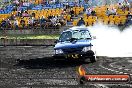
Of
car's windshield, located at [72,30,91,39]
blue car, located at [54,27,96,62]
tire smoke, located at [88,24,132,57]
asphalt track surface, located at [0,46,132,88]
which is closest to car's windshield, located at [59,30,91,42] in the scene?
car's windshield, located at [72,30,91,39]

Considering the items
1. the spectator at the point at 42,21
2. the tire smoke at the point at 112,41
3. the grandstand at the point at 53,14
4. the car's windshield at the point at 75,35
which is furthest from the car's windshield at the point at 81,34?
the spectator at the point at 42,21

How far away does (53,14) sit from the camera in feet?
126

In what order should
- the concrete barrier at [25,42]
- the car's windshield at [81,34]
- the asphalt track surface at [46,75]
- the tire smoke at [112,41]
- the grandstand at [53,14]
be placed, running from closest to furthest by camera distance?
the asphalt track surface at [46,75], the car's windshield at [81,34], the tire smoke at [112,41], the concrete barrier at [25,42], the grandstand at [53,14]

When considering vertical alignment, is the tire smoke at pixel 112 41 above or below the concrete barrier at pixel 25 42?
above

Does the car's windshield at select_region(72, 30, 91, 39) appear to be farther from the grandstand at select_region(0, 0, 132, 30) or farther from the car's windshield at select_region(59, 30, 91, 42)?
the grandstand at select_region(0, 0, 132, 30)

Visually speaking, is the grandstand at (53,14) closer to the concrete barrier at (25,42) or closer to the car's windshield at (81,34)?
the concrete barrier at (25,42)

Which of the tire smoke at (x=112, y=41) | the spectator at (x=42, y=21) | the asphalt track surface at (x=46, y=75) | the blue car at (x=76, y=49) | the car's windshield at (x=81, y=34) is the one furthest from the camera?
the spectator at (x=42, y=21)

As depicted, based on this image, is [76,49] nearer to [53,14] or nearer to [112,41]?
[112,41]

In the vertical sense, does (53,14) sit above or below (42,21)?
above

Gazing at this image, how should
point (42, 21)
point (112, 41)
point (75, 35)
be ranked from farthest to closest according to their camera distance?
1. point (42, 21)
2. point (112, 41)
3. point (75, 35)

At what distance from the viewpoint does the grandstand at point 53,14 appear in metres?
34.5

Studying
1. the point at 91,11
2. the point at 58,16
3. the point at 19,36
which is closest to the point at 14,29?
the point at 19,36

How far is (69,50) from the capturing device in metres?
17.0

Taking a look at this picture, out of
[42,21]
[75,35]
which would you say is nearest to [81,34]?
[75,35]
